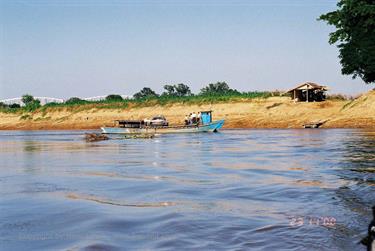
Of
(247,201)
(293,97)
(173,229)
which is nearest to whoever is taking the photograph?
(173,229)

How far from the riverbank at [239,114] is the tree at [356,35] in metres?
9.66

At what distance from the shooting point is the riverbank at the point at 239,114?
56.9 metres

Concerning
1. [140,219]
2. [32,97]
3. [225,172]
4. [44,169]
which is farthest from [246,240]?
[32,97]

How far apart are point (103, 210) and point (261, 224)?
10.8 feet

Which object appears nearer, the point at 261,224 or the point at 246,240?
the point at 246,240

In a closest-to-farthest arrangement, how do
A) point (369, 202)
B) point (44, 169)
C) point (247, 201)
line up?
point (369, 202) → point (247, 201) → point (44, 169)

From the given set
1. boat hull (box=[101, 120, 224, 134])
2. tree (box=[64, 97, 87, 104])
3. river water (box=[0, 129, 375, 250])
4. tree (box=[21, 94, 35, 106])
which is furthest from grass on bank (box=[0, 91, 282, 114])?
river water (box=[0, 129, 375, 250])

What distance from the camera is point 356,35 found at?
4025cm

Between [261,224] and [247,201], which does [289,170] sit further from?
[261,224]

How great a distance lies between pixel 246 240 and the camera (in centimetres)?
700

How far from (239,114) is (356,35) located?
34.6m

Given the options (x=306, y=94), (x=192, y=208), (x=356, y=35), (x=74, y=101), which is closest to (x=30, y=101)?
(x=74, y=101)

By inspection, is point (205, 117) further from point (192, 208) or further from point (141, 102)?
point (192, 208)

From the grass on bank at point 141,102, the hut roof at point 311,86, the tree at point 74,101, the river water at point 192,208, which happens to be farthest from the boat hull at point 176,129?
the tree at point 74,101
